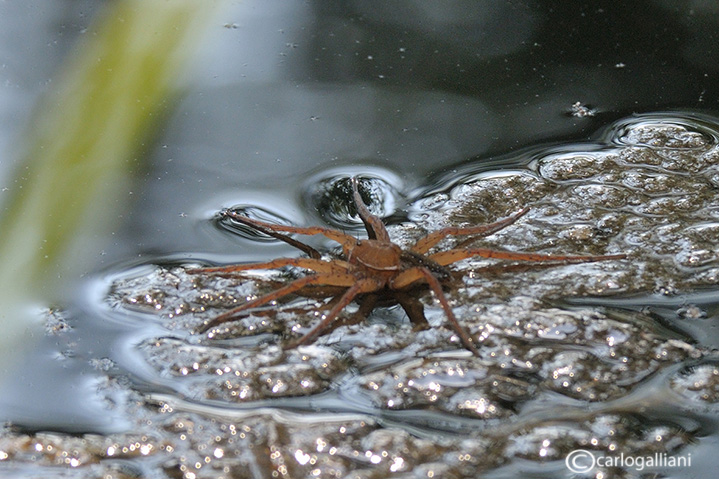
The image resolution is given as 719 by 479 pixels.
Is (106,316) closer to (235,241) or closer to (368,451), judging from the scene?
(235,241)

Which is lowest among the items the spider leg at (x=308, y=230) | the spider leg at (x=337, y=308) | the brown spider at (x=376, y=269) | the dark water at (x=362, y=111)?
the spider leg at (x=337, y=308)

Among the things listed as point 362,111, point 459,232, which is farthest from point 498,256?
point 362,111

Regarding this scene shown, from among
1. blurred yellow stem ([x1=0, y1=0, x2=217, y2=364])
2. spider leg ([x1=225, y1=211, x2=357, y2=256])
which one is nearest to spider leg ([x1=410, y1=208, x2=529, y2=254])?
spider leg ([x1=225, y1=211, x2=357, y2=256])

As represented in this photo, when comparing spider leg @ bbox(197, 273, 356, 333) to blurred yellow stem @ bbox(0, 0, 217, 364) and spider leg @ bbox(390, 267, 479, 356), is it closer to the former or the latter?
spider leg @ bbox(390, 267, 479, 356)

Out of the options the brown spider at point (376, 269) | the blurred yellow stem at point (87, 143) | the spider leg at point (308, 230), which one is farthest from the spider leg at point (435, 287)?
the blurred yellow stem at point (87, 143)

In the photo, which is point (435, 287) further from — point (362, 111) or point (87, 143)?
point (87, 143)

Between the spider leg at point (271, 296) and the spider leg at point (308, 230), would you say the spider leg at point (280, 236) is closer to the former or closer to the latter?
the spider leg at point (308, 230)
